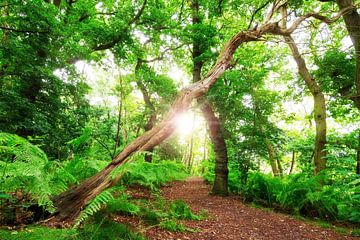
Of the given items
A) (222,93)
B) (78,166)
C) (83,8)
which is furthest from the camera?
(83,8)

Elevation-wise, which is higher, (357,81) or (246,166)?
(357,81)

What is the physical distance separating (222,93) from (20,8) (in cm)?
518

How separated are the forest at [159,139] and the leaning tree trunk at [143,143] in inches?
0.6

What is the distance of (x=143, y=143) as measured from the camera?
3088mm

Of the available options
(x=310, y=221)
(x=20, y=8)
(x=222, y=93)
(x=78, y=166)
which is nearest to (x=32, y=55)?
(x=20, y=8)

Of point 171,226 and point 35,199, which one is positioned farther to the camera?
point 171,226

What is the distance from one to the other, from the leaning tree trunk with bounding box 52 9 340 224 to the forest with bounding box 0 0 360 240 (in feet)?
0.05

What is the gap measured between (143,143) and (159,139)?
0.76ft

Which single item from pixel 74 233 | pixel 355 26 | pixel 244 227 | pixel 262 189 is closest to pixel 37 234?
pixel 74 233

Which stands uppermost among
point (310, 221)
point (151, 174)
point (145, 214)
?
point (151, 174)

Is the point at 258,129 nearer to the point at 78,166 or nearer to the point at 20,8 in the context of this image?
the point at 78,166

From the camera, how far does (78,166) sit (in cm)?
321

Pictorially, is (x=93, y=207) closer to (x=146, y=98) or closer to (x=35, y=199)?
(x=35, y=199)

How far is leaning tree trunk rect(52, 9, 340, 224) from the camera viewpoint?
2381mm
